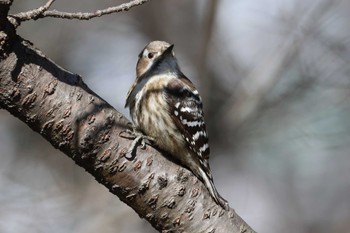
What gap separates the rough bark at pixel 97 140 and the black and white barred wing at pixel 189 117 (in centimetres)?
90

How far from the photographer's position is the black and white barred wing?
4.78 metres

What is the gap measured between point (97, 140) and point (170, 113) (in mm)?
1446

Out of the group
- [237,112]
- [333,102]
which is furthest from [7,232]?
[333,102]

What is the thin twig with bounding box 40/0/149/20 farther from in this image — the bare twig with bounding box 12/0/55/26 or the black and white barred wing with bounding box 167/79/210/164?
the black and white barred wing with bounding box 167/79/210/164

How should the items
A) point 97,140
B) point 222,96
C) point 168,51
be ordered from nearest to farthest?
point 97,140
point 168,51
point 222,96

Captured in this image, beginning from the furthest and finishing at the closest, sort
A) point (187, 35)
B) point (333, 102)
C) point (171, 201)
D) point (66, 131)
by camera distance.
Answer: point (187, 35) → point (333, 102) → point (171, 201) → point (66, 131)

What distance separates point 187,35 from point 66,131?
5.90 metres

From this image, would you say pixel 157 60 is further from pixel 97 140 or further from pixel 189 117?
pixel 97 140

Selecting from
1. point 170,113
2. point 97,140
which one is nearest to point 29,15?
point 97,140

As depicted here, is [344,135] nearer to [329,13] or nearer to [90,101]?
[329,13]

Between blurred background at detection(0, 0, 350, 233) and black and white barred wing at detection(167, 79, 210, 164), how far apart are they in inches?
109

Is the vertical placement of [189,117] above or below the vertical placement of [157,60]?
below

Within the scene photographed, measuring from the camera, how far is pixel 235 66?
865 centimetres

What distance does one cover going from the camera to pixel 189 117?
4.98 m
